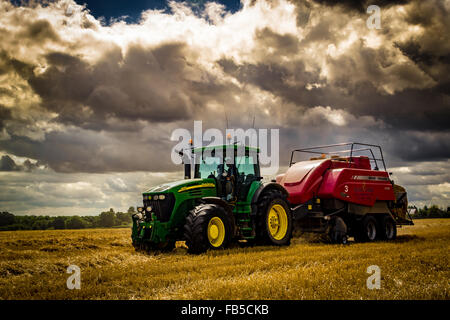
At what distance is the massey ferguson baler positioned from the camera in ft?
48.1

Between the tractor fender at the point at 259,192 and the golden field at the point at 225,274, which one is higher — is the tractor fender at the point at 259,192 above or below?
above

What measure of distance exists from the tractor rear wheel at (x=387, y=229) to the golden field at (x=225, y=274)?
191 inches

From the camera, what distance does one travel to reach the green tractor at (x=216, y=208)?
11008 mm

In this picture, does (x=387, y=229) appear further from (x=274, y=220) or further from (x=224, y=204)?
(x=224, y=204)

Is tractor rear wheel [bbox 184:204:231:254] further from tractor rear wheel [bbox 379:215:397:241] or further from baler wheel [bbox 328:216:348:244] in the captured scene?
tractor rear wheel [bbox 379:215:397:241]

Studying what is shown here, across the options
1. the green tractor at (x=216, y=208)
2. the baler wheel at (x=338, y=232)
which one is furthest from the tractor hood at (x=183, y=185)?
the baler wheel at (x=338, y=232)

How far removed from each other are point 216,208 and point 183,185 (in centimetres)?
123

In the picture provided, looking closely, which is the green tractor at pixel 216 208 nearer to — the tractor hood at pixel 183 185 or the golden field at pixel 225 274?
the tractor hood at pixel 183 185

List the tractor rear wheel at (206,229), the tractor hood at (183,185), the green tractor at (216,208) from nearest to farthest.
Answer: the tractor rear wheel at (206,229), the green tractor at (216,208), the tractor hood at (183,185)

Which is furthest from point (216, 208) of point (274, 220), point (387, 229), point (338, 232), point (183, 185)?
point (387, 229)

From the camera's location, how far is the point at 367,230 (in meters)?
15.7

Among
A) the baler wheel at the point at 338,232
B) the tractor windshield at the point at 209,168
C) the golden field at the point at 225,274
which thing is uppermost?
the tractor windshield at the point at 209,168

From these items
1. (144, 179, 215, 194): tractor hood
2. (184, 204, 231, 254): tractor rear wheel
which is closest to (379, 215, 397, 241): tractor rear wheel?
(184, 204, 231, 254): tractor rear wheel
